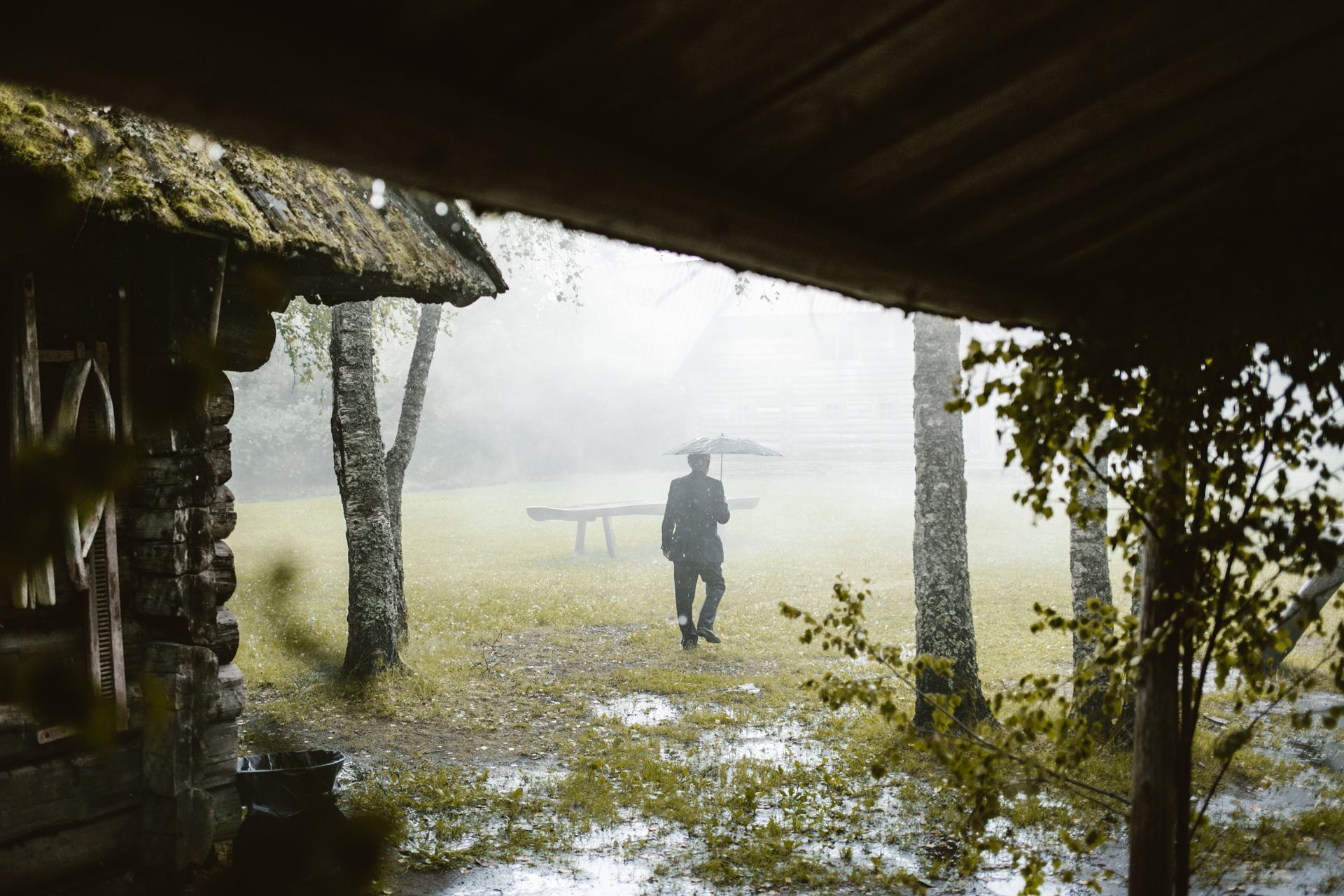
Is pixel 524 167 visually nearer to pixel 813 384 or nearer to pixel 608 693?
pixel 608 693

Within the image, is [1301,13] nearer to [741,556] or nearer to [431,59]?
[431,59]

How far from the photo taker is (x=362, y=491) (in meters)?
8.68

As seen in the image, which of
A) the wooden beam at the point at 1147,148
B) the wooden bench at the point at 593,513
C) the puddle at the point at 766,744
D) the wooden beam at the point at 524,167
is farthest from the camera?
the wooden bench at the point at 593,513

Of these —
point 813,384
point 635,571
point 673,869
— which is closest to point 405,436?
point 673,869

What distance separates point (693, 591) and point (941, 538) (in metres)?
4.20

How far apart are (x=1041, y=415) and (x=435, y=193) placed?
1922mm

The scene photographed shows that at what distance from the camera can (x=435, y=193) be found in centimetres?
132

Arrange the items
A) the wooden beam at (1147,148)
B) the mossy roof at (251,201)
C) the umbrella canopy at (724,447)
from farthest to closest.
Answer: the umbrella canopy at (724,447) → the mossy roof at (251,201) → the wooden beam at (1147,148)

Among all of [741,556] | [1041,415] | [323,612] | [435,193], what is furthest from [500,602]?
[435,193]

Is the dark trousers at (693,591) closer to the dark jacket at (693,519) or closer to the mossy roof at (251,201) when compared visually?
the dark jacket at (693,519)

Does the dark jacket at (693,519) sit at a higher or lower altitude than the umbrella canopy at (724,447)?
lower

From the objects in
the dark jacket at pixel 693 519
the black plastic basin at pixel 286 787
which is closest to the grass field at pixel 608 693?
the black plastic basin at pixel 286 787

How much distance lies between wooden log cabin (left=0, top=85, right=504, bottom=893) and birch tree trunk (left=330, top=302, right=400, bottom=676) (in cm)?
370

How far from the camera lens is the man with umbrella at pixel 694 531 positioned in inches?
411
